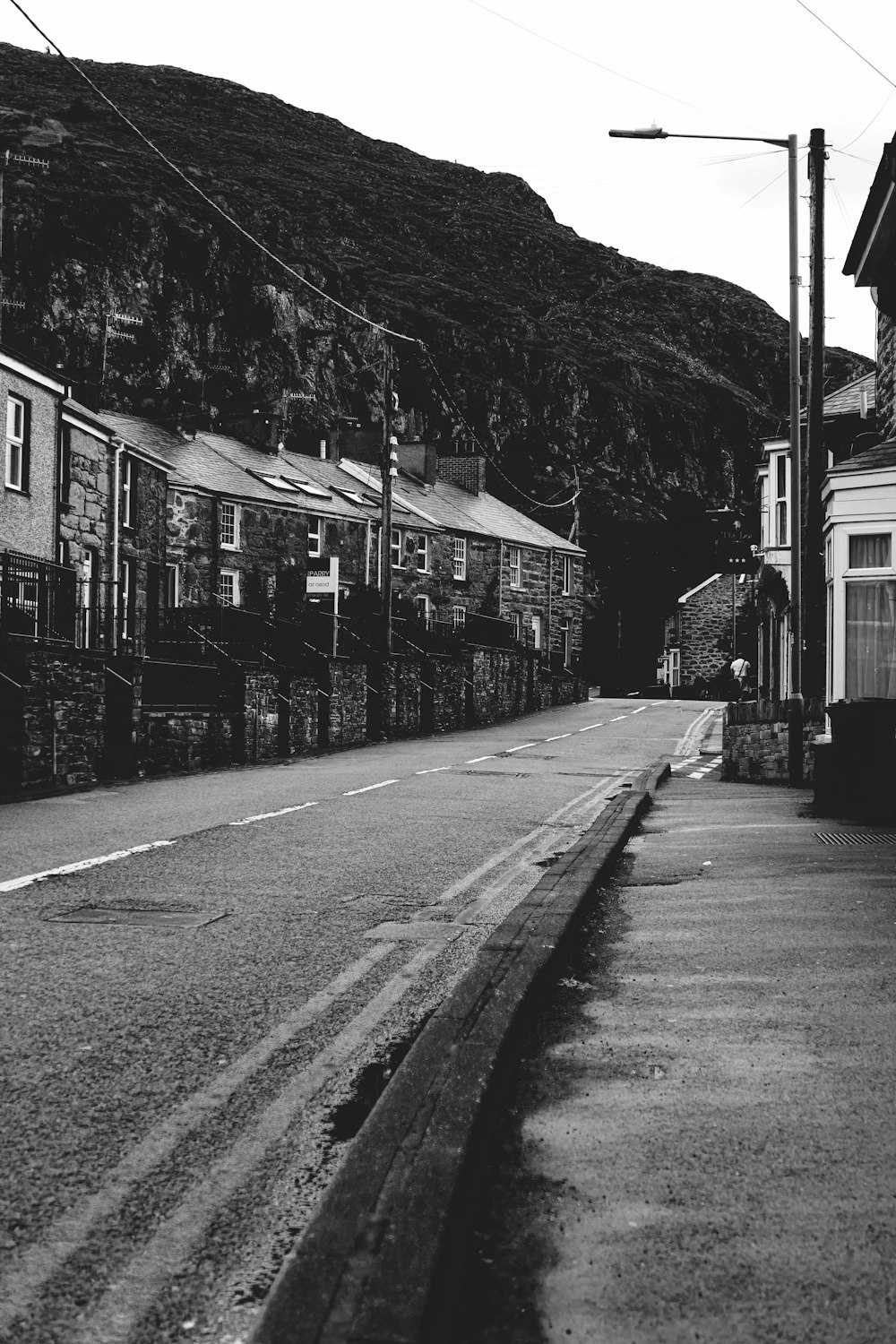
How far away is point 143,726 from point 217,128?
165 metres

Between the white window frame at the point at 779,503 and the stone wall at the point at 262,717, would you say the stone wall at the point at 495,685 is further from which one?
the stone wall at the point at 262,717

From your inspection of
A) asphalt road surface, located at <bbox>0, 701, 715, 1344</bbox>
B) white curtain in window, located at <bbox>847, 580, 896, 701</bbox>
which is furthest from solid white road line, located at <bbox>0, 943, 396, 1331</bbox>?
white curtain in window, located at <bbox>847, 580, 896, 701</bbox>

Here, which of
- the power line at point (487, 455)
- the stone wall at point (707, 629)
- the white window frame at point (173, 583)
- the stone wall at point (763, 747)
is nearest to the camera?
the stone wall at point (763, 747)

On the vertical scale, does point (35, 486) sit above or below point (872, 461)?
above

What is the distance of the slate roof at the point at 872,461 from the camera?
14.9 meters

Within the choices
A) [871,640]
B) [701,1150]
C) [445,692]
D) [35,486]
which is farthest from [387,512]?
[701,1150]

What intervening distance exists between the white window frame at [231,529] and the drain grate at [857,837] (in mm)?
35966

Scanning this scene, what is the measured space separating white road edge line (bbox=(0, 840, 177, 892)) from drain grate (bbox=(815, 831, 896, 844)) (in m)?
6.01

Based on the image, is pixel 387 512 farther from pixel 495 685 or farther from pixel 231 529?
pixel 495 685

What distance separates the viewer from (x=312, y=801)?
51.1 feet

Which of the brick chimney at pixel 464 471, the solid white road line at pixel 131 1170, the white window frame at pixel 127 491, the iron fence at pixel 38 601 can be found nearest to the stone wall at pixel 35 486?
the iron fence at pixel 38 601

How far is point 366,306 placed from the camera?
117 meters

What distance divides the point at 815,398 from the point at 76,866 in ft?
47.1

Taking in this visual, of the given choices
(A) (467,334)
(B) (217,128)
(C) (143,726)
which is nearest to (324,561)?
(C) (143,726)
